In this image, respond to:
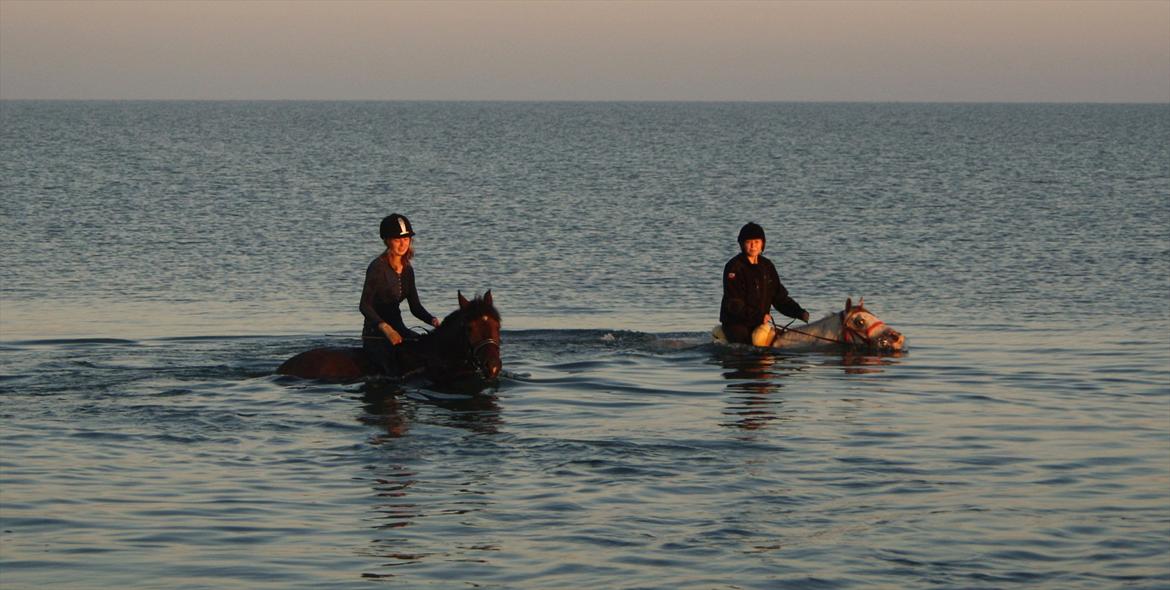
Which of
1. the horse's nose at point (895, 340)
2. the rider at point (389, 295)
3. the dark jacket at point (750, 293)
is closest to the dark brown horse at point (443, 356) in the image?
the rider at point (389, 295)

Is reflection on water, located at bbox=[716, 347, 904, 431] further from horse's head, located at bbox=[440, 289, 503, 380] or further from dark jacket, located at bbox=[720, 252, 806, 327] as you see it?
horse's head, located at bbox=[440, 289, 503, 380]

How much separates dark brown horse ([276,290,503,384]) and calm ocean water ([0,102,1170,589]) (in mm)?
239

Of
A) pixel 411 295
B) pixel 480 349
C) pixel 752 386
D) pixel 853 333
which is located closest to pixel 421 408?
pixel 480 349

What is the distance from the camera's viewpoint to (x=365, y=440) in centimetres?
1440

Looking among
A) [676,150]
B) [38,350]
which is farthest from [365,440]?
[676,150]

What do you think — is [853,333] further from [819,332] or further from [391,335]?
[391,335]

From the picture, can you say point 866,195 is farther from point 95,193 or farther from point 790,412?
point 790,412

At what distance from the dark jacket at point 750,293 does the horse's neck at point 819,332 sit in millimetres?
251

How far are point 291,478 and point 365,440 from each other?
1684 millimetres

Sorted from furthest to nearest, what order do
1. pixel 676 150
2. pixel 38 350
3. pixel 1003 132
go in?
pixel 1003 132, pixel 676 150, pixel 38 350

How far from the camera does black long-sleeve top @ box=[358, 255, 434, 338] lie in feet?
54.8

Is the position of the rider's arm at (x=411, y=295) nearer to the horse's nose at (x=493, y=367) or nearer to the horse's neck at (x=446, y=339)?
the horse's neck at (x=446, y=339)

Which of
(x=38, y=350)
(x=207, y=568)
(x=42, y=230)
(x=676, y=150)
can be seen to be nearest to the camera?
(x=207, y=568)

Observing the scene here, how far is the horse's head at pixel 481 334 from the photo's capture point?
621 inches
